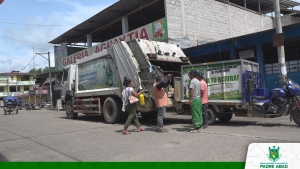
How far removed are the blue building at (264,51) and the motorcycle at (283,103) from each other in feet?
19.6

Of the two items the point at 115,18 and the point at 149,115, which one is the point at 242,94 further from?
the point at 115,18

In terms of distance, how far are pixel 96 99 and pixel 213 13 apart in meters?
13.9

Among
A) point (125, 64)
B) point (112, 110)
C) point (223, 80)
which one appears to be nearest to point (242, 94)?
point (223, 80)

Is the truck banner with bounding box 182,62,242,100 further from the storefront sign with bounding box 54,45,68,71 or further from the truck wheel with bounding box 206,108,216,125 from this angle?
the storefront sign with bounding box 54,45,68,71

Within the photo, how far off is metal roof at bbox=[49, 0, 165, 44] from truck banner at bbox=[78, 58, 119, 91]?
9.39 metres

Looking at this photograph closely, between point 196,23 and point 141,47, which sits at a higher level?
point 196,23

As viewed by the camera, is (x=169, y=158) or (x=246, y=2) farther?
(x=246, y=2)

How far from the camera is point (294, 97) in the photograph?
7645 mm

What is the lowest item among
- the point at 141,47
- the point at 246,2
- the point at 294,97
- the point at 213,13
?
the point at 294,97

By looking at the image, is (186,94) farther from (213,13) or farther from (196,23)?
(213,13)

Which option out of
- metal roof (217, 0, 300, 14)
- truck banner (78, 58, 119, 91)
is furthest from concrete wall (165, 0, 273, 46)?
truck banner (78, 58, 119, 91)

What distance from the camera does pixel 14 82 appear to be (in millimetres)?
68875

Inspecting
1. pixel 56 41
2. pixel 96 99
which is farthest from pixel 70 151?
pixel 56 41

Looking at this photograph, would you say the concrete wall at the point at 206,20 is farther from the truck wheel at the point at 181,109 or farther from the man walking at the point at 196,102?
the man walking at the point at 196,102
